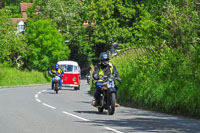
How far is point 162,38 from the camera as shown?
22.4 meters

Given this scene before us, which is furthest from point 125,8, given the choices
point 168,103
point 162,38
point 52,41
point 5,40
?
point 168,103

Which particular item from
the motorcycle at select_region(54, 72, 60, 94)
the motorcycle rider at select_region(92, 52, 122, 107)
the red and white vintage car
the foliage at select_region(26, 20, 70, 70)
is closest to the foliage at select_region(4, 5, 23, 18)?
the foliage at select_region(26, 20, 70, 70)

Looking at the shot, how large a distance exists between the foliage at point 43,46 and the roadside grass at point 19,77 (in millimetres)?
3279

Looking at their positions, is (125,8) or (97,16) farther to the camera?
(97,16)

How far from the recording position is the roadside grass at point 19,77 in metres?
50.2

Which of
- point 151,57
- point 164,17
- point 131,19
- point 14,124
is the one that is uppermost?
point 131,19

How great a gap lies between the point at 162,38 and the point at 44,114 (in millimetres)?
8203

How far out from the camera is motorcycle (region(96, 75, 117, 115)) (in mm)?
15883

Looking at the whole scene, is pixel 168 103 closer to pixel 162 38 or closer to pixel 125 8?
pixel 162 38

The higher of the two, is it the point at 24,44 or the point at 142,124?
the point at 24,44

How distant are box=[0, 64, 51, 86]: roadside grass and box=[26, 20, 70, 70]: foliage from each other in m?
3.28

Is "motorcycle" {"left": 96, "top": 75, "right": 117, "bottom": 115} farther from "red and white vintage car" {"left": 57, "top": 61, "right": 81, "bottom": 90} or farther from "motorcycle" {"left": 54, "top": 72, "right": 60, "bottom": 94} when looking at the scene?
"red and white vintage car" {"left": 57, "top": 61, "right": 81, "bottom": 90}

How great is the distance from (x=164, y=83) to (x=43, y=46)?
48354mm

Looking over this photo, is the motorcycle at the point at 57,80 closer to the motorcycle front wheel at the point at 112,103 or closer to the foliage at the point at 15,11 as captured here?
the motorcycle front wheel at the point at 112,103
